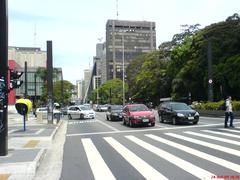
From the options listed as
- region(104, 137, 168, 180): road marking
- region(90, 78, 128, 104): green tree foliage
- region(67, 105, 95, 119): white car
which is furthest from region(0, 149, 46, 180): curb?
region(90, 78, 128, 104): green tree foliage

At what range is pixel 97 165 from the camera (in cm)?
1216

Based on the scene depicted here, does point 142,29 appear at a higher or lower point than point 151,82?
higher

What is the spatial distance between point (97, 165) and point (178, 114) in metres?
16.9

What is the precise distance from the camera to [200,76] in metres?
60.2

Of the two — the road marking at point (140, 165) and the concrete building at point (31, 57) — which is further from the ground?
the concrete building at point (31, 57)

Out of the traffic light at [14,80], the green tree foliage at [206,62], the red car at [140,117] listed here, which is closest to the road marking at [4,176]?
the traffic light at [14,80]

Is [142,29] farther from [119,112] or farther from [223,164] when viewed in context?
[223,164]

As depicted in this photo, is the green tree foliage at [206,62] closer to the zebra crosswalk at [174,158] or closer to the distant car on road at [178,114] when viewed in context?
the distant car on road at [178,114]

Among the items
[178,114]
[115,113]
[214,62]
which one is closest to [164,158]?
[178,114]

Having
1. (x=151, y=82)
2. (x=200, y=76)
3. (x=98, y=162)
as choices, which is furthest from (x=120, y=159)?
(x=151, y=82)

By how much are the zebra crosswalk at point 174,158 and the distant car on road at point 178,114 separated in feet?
30.3

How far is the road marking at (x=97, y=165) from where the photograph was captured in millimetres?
10404

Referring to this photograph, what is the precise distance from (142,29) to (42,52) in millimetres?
43559

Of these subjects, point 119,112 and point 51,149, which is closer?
point 51,149
